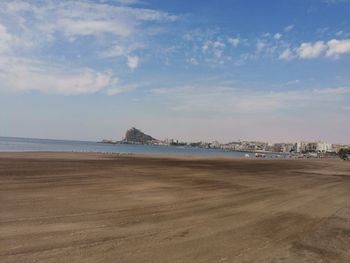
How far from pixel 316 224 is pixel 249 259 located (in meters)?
4.47

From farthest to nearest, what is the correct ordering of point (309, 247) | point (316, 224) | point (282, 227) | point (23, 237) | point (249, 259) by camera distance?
point (316, 224) → point (282, 227) → point (309, 247) → point (23, 237) → point (249, 259)

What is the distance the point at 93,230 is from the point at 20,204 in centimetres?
353

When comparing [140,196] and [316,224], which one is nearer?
[316,224]

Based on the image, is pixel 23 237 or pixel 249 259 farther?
pixel 23 237

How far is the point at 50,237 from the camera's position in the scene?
7250 millimetres

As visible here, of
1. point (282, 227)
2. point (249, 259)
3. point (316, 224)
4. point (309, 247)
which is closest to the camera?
point (249, 259)

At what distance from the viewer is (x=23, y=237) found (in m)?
7.12

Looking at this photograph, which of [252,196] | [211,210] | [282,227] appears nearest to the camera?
[282,227]

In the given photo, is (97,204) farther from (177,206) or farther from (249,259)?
(249,259)

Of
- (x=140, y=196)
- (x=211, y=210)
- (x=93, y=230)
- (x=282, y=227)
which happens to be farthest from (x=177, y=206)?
(x=93, y=230)

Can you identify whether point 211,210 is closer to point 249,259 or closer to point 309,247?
point 309,247

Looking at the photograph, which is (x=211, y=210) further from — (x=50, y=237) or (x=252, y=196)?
(x=50, y=237)

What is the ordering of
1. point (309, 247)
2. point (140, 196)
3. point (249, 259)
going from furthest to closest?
point (140, 196) < point (309, 247) < point (249, 259)

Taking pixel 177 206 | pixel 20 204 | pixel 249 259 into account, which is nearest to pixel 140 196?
pixel 177 206
